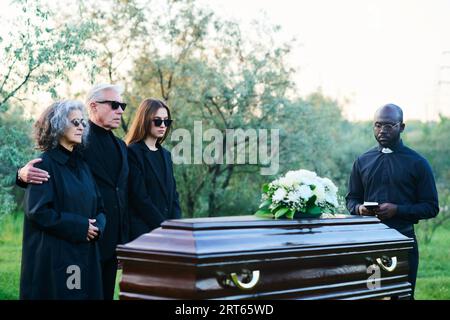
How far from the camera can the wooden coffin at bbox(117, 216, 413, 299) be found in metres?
3.97

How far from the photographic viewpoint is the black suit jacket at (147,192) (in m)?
6.06

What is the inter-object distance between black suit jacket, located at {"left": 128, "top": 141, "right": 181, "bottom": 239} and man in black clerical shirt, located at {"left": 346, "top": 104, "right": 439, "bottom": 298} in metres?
1.68

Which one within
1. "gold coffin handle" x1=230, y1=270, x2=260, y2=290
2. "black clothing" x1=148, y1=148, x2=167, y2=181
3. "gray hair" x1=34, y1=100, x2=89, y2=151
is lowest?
"gold coffin handle" x1=230, y1=270, x2=260, y2=290

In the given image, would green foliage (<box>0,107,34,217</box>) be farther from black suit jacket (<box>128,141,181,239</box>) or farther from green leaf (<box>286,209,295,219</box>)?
green leaf (<box>286,209,295,219</box>)

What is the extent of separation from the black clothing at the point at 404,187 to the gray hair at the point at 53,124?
113 inches

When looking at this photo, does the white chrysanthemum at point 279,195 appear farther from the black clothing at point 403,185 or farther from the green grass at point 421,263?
the green grass at point 421,263

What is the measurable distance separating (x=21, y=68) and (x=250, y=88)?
574cm

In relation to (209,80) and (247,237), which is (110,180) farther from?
(209,80)

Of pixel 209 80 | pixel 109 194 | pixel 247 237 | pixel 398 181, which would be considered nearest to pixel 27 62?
pixel 209 80

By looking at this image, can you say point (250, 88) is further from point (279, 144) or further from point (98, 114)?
point (98, 114)

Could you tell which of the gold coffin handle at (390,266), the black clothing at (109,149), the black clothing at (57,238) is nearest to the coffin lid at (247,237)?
the gold coffin handle at (390,266)

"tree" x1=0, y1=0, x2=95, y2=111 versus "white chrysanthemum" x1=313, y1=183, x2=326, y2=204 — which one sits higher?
"tree" x1=0, y1=0, x2=95, y2=111

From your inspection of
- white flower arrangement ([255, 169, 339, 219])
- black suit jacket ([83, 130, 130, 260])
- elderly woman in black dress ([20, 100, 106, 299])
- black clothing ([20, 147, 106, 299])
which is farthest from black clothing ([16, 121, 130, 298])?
white flower arrangement ([255, 169, 339, 219])

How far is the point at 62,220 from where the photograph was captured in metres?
4.77
